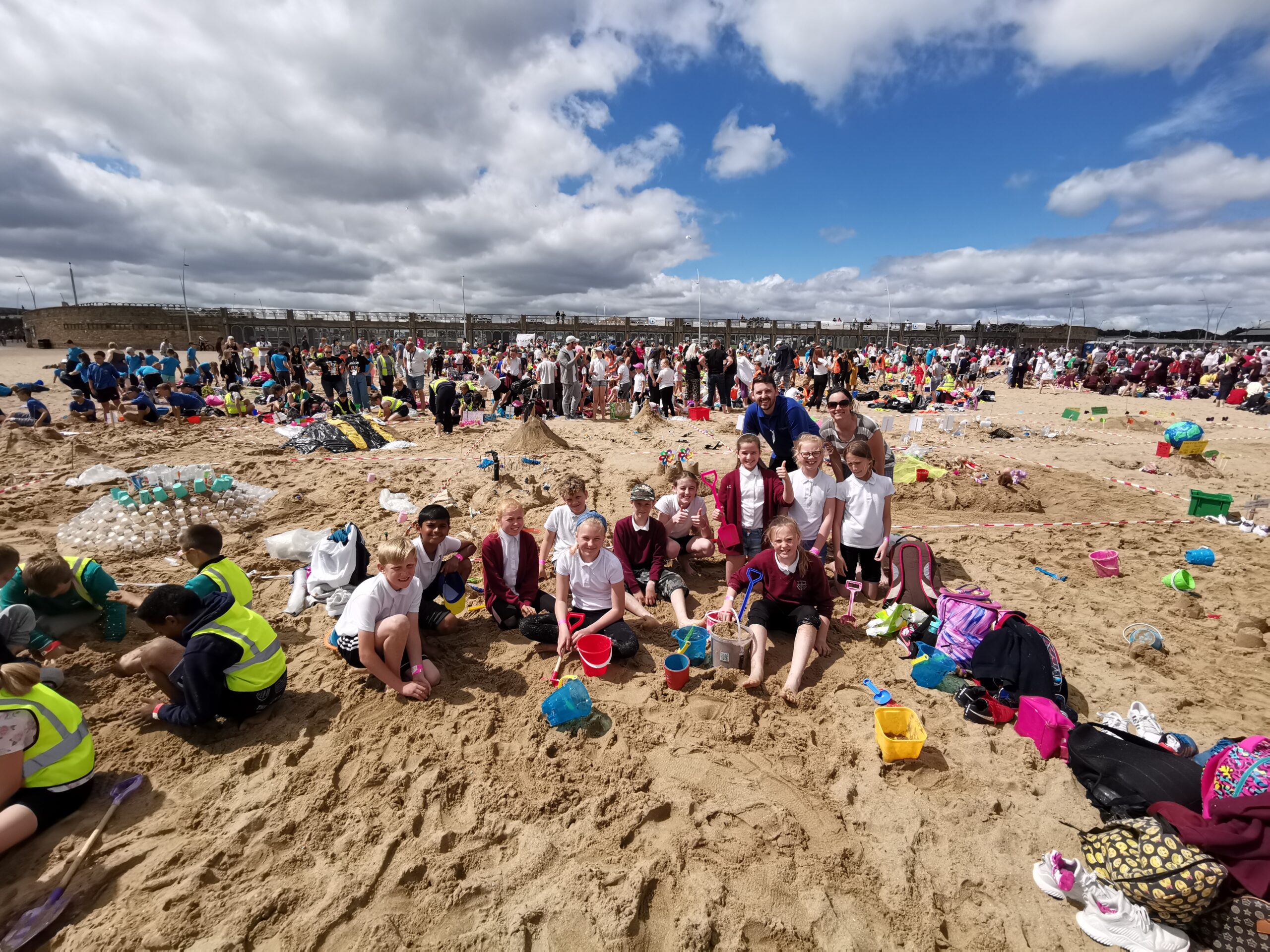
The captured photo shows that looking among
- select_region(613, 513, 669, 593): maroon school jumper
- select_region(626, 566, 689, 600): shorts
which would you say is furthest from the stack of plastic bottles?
select_region(626, 566, 689, 600): shorts

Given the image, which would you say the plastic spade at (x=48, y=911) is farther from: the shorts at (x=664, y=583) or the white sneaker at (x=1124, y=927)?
the white sneaker at (x=1124, y=927)

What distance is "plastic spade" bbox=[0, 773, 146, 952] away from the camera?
2104 millimetres

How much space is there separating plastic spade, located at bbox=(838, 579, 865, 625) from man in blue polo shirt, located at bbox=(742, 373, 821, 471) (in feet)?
3.93

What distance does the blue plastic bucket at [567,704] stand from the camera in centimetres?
337

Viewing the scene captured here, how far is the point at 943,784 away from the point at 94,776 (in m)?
4.61

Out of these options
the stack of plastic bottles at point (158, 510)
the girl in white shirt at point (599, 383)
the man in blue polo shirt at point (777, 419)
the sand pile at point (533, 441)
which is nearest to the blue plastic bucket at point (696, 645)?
the man in blue polo shirt at point (777, 419)

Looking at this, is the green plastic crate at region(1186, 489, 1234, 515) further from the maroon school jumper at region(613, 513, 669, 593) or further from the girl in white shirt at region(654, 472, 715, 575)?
the maroon school jumper at region(613, 513, 669, 593)

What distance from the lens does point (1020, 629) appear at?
3.53 metres

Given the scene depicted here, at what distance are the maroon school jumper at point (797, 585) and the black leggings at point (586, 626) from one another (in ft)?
3.53

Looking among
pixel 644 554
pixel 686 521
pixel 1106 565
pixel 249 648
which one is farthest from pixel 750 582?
pixel 1106 565

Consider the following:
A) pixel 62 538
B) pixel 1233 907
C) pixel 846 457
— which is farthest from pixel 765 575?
pixel 62 538

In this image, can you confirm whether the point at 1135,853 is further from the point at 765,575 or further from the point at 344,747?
the point at 344,747

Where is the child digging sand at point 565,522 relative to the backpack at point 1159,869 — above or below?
above

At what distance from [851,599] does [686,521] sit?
171 cm
